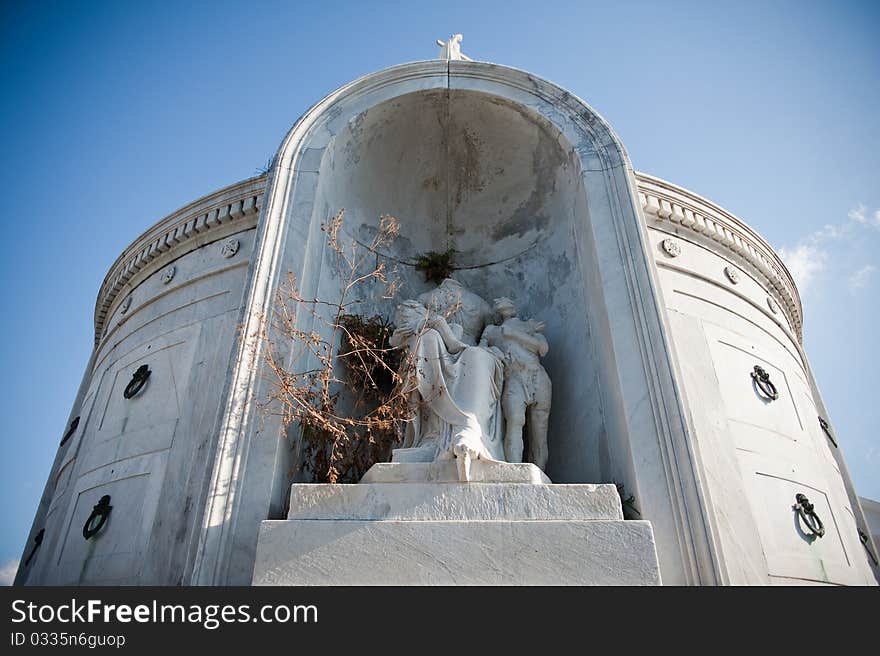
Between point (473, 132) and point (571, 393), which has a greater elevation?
point (473, 132)

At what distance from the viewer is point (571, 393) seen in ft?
19.1

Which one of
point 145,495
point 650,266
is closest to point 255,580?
point 145,495

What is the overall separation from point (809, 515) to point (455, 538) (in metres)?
4.06

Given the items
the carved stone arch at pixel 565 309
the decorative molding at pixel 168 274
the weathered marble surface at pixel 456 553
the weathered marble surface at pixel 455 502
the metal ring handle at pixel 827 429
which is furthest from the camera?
the metal ring handle at pixel 827 429

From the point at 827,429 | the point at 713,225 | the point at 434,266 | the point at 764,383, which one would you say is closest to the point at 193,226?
the point at 434,266

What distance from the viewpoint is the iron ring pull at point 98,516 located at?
19.2 ft

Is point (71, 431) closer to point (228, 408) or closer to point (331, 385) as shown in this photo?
point (331, 385)

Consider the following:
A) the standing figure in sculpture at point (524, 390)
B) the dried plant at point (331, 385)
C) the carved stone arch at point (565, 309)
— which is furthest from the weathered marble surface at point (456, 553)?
the standing figure in sculpture at point (524, 390)

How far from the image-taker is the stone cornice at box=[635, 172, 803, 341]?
24.5 feet

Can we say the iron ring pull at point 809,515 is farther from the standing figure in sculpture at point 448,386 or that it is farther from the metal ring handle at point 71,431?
the metal ring handle at point 71,431

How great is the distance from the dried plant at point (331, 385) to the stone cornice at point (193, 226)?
7.77 ft

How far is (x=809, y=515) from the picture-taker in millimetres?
5898
